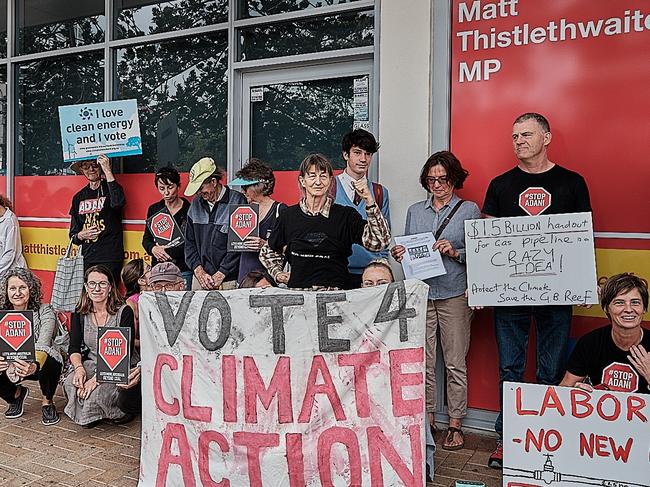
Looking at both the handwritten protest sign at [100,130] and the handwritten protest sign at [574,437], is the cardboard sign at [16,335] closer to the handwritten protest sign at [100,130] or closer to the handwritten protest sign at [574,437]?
the handwritten protest sign at [100,130]

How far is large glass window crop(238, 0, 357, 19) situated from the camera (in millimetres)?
5355

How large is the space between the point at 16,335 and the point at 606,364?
143 inches

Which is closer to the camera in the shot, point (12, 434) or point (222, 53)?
point (12, 434)

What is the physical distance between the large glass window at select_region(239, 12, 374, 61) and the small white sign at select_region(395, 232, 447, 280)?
1742 mm

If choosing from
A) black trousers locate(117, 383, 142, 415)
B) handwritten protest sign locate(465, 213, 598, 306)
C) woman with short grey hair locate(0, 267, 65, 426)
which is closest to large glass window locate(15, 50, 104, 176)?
woman with short grey hair locate(0, 267, 65, 426)

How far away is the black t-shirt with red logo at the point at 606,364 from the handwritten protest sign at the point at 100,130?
416cm

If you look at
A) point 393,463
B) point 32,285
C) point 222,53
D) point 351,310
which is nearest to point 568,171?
point 351,310

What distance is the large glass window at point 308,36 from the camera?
5.19 metres

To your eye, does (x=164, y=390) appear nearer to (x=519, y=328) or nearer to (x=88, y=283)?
(x=88, y=283)

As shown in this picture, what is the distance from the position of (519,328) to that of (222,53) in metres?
3.49

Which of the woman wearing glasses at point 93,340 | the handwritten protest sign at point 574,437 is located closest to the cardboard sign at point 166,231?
the woman wearing glasses at point 93,340

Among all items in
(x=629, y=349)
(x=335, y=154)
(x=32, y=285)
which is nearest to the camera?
(x=629, y=349)

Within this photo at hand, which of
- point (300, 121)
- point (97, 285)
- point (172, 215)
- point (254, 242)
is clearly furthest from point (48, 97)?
point (254, 242)

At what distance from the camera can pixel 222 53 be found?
591 centimetres
